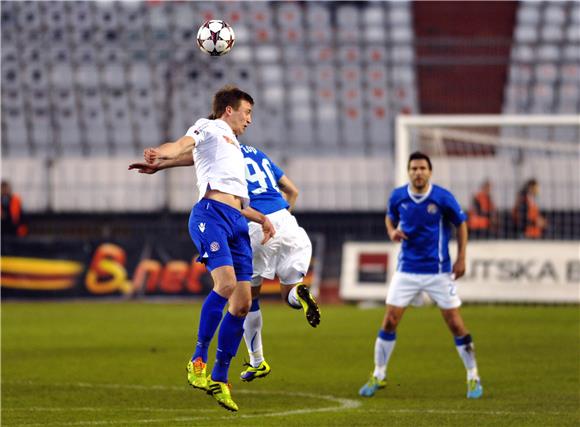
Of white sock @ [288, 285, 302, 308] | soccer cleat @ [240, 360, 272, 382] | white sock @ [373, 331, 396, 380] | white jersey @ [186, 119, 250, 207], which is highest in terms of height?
white jersey @ [186, 119, 250, 207]

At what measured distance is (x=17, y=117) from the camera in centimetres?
2683

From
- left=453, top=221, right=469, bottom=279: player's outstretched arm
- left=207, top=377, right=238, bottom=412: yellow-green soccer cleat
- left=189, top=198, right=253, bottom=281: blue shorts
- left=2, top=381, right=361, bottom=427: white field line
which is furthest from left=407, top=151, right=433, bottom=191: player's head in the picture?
left=207, top=377, right=238, bottom=412: yellow-green soccer cleat

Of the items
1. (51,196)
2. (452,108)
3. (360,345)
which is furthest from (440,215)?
(452,108)

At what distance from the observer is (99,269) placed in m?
22.1

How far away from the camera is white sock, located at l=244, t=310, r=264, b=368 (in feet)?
29.9

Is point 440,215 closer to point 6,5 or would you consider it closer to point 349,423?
point 349,423

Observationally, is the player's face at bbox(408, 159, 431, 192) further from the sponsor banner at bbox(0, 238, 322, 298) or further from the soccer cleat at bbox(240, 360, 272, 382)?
the sponsor banner at bbox(0, 238, 322, 298)

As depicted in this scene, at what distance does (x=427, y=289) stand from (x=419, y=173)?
1.00 metres

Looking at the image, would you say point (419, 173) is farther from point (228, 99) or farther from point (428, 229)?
point (228, 99)

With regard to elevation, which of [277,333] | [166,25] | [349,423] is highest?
[166,25]

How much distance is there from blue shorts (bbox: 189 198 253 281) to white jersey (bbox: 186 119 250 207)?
0.13 m

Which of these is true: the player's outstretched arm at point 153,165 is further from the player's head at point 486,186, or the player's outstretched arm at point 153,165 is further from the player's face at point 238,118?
the player's head at point 486,186

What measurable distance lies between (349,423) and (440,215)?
9.48 feet

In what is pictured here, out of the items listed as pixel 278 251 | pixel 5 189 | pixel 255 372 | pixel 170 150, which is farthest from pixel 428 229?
pixel 5 189
